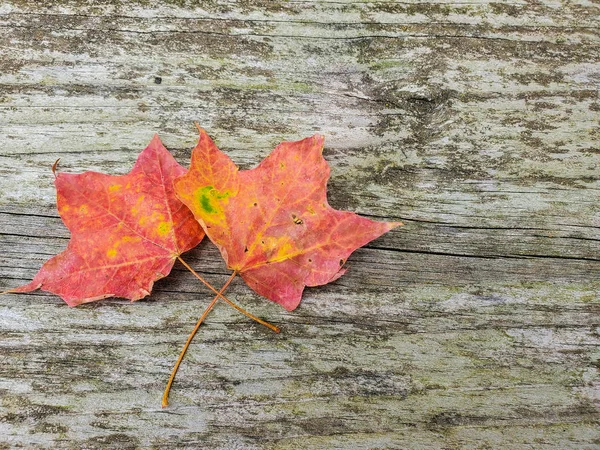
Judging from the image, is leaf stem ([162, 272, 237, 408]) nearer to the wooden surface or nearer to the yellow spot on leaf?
the wooden surface

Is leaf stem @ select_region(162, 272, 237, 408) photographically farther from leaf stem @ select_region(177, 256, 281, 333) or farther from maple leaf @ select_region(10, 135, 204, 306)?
maple leaf @ select_region(10, 135, 204, 306)

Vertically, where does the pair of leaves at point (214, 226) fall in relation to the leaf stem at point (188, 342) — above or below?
above

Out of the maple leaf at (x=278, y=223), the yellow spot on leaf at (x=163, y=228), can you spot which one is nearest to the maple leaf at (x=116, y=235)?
the yellow spot on leaf at (x=163, y=228)

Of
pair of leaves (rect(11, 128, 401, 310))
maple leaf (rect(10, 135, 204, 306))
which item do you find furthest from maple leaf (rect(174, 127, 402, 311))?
maple leaf (rect(10, 135, 204, 306))

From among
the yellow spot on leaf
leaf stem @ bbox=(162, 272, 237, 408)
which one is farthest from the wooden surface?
the yellow spot on leaf

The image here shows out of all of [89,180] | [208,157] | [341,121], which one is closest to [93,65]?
[89,180]

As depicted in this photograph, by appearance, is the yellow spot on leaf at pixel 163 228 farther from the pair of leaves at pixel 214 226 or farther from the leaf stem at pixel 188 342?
the leaf stem at pixel 188 342

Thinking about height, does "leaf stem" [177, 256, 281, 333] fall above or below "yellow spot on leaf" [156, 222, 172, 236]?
below
